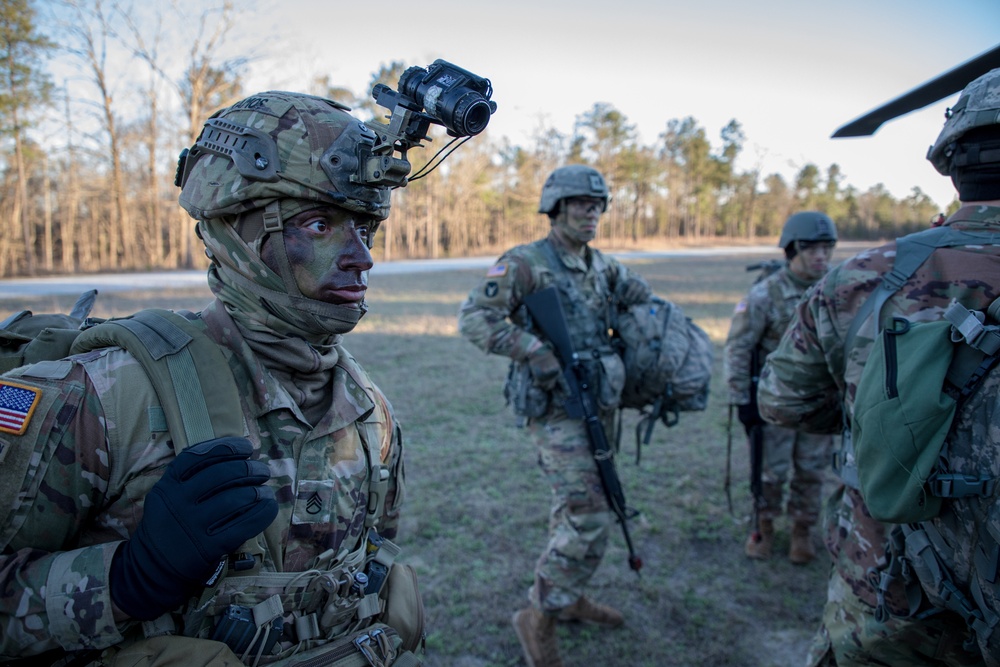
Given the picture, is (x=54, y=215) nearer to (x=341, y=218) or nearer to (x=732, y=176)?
(x=341, y=218)

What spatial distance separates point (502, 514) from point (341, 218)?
11.8 feet

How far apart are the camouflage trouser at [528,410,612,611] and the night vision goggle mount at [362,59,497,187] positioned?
2.23 meters

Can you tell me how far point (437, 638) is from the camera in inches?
133

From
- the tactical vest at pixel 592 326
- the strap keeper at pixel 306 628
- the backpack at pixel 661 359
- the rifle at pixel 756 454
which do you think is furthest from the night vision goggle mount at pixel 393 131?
the rifle at pixel 756 454

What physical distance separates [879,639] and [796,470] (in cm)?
259

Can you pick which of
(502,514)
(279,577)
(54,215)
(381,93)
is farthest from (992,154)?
(54,215)

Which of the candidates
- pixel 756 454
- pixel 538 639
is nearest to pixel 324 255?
pixel 538 639

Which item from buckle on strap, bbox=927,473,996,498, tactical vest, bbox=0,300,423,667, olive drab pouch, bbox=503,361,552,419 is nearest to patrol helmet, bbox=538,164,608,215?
olive drab pouch, bbox=503,361,552,419

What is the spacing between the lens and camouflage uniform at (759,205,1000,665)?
184cm

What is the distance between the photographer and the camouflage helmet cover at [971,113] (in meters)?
1.77

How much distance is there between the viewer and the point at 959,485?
160cm

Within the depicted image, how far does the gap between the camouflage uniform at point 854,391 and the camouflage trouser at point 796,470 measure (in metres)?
1.93

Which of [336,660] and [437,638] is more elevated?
[336,660]

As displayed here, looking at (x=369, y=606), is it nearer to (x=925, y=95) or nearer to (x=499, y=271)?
(x=499, y=271)
